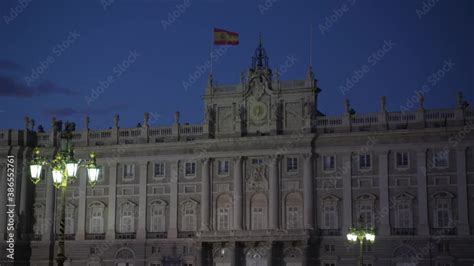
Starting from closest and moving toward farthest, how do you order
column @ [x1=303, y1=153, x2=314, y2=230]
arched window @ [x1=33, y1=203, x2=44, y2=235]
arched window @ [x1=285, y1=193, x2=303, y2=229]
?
column @ [x1=303, y1=153, x2=314, y2=230]
arched window @ [x1=285, y1=193, x2=303, y2=229]
arched window @ [x1=33, y1=203, x2=44, y2=235]

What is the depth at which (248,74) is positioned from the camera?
68.9 metres

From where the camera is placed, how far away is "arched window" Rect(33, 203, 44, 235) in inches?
2894

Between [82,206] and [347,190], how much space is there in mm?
22797

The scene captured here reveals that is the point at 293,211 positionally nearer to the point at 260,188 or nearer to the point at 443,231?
the point at 260,188

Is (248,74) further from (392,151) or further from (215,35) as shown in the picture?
(392,151)

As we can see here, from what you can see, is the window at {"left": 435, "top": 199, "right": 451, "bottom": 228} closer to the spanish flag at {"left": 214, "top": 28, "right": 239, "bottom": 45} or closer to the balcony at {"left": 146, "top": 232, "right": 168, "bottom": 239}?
the spanish flag at {"left": 214, "top": 28, "right": 239, "bottom": 45}

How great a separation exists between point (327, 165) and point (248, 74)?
32.4ft

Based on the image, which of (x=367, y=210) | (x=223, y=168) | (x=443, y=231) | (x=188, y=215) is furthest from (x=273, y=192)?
(x=443, y=231)

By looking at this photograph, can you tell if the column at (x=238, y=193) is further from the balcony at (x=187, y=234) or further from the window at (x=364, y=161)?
the window at (x=364, y=161)

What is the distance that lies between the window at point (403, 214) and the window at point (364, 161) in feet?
11.6

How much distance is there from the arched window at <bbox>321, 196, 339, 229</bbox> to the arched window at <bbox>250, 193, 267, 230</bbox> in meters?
4.70

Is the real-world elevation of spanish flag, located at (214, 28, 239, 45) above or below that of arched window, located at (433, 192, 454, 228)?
above

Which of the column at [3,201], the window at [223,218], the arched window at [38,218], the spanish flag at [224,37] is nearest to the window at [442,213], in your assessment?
the window at [223,218]


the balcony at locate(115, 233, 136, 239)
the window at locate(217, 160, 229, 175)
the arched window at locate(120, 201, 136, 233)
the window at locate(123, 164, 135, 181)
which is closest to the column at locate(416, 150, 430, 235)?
the window at locate(217, 160, 229, 175)
